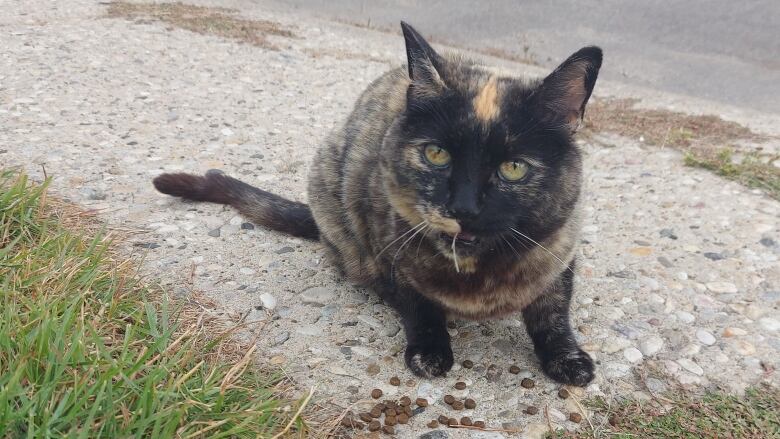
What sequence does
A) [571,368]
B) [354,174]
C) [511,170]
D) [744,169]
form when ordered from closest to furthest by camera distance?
[511,170], [571,368], [354,174], [744,169]

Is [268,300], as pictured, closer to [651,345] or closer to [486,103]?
[486,103]

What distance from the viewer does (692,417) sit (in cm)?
238

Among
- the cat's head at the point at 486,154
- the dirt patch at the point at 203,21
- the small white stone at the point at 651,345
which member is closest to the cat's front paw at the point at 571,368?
the small white stone at the point at 651,345

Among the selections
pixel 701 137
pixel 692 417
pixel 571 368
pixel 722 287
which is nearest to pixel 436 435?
pixel 571 368

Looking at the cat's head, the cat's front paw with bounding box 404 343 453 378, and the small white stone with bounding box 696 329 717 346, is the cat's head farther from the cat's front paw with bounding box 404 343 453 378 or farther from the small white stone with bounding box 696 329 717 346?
the small white stone with bounding box 696 329 717 346

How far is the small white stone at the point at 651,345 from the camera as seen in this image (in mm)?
2804

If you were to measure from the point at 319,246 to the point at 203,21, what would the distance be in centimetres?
547

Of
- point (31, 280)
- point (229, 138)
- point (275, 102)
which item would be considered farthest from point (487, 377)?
point (275, 102)

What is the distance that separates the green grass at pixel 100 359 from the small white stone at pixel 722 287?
2351 mm

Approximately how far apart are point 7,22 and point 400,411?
6.99 meters

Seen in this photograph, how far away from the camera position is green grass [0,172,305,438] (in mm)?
1766

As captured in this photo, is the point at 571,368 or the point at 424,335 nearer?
the point at 571,368

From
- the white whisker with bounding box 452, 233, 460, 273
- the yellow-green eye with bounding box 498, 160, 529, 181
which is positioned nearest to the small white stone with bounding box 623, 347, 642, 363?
the white whisker with bounding box 452, 233, 460, 273

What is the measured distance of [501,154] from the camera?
220 centimetres
